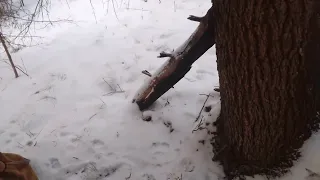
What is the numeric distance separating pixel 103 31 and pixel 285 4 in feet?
11.7

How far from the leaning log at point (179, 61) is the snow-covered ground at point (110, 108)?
0.17 m

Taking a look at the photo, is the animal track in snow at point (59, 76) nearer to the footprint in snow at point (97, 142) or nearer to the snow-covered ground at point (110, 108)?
the snow-covered ground at point (110, 108)

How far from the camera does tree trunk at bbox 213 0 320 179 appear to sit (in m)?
1.52

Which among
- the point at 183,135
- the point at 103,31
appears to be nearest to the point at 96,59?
the point at 103,31

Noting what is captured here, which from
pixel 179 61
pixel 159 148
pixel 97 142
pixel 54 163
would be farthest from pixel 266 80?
pixel 54 163

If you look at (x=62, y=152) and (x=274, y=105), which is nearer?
(x=274, y=105)

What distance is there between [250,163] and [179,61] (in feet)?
2.89

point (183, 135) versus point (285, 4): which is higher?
point (285, 4)

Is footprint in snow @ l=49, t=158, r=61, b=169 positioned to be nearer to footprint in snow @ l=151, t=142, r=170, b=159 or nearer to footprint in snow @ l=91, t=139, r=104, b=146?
footprint in snow @ l=91, t=139, r=104, b=146

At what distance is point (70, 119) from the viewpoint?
9.90 ft

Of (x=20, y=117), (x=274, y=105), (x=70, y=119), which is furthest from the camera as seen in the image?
(x=20, y=117)

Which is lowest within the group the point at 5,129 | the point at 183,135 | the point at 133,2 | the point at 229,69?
the point at 5,129

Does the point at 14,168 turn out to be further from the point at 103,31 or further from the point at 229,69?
the point at 103,31

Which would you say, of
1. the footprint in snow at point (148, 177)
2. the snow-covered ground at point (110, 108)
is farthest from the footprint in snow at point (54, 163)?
the footprint in snow at point (148, 177)
